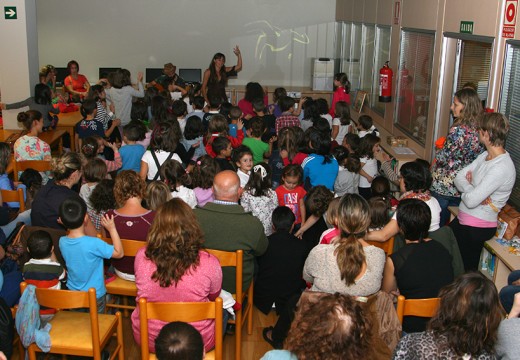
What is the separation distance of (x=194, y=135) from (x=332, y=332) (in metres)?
4.24

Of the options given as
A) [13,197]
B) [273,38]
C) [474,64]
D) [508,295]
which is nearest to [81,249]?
[13,197]

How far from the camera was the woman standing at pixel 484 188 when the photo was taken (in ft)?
12.8

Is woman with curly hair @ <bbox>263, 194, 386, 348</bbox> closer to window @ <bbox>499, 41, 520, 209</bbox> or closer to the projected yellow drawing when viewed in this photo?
window @ <bbox>499, 41, 520, 209</bbox>

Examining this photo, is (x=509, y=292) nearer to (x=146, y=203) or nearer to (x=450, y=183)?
(x=450, y=183)

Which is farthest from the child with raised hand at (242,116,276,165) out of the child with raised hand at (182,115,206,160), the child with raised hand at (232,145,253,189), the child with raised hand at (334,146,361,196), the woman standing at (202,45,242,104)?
the woman standing at (202,45,242,104)

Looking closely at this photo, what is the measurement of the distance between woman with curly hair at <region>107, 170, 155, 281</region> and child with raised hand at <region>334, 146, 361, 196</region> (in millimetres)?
2128

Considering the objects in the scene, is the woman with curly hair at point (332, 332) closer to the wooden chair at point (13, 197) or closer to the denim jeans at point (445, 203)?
the denim jeans at point (445, 203)

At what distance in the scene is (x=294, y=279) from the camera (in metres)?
4.11

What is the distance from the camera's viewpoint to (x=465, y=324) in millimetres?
2328

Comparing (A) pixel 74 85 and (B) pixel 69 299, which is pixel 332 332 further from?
(A) pixel 74 85

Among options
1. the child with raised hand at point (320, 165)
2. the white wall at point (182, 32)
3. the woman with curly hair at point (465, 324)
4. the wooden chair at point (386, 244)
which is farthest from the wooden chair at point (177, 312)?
the white wall at point (182, 32)

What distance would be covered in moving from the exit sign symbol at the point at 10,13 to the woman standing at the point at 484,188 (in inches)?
233

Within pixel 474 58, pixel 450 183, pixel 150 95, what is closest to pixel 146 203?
pixel 450 183

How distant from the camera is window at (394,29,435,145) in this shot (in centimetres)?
644
